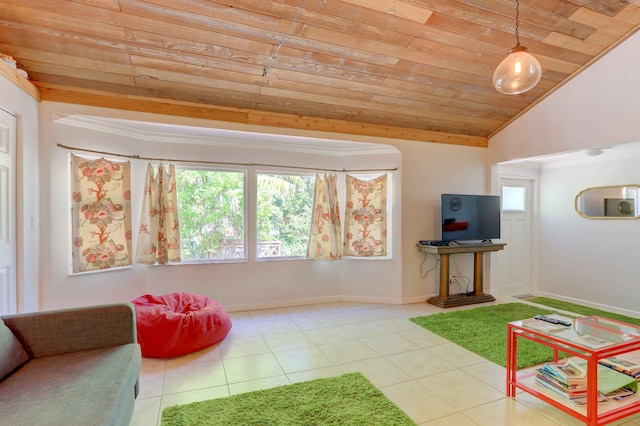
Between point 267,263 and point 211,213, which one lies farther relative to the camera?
point 267,263

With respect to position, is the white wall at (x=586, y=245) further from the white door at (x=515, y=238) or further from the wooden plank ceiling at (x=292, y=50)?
the wooden plank ceiling at (x=292, y=50)

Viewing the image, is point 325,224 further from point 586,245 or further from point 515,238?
point 586,245

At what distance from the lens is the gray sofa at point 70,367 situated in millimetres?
1302

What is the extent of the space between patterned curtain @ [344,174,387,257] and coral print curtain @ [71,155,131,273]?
270cm

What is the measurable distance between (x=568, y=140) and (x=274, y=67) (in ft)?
11.3

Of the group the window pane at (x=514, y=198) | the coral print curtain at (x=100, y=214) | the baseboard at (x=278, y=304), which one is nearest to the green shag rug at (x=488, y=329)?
the baseboard at (x=278, y=304)

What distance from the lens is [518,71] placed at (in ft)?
6.85

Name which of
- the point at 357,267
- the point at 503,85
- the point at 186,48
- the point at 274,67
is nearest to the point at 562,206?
the point at 357,267

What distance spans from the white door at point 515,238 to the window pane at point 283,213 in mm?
3232

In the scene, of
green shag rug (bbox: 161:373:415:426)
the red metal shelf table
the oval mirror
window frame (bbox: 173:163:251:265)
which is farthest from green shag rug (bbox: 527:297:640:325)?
window frame (bbox: 173:163:251:265)

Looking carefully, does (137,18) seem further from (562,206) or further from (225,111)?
(562,206)

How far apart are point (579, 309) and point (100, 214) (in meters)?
6.19

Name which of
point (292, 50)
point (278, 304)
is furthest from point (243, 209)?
point (292, 50)

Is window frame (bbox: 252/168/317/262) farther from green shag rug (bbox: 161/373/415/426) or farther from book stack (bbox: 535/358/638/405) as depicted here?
book stack (bbox: 535/358/638/405)
